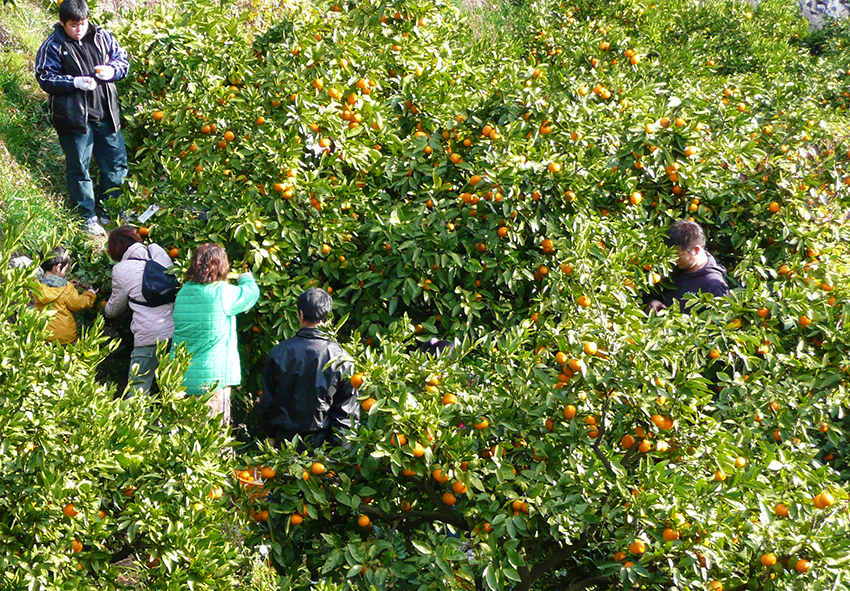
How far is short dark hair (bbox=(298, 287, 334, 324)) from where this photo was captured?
3.68 metres

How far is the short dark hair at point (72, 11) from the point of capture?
5008 millimetres

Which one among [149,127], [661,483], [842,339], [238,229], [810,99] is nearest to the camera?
[661,483]

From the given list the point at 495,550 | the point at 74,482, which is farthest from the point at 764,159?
the point at 74,482

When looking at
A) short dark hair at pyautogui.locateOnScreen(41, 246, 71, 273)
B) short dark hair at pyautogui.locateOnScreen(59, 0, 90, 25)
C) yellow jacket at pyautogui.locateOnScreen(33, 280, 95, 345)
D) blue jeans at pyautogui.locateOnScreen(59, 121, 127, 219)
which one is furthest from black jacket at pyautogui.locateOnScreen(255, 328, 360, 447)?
short dark hair at pyautogui.locateOnScreen(59, 0, 90, 25)

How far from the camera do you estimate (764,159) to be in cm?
484

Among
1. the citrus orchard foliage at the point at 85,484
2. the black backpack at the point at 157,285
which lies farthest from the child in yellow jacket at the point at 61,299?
the citrus orchard foliage at the point at 85,484

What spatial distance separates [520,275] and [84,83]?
297 centimetres

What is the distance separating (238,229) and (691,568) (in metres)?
2.85

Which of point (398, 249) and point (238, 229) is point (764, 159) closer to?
point (398, 249)

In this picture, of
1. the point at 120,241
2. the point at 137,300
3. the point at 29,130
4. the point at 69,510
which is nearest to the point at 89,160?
the point at 29,130

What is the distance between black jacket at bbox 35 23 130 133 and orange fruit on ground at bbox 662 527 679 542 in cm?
427

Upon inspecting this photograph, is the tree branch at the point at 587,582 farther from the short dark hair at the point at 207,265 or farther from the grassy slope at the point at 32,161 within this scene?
the grassy slope at the point at 32,161

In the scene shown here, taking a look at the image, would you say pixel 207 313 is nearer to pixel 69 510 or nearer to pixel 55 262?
pixel 55 262

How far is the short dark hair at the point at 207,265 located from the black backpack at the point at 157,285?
14.2 inches
